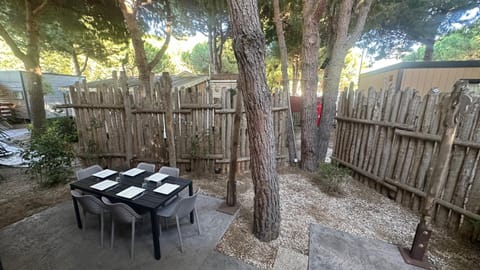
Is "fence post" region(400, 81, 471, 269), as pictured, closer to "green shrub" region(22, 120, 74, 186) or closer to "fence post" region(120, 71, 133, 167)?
"fence post" region(120, 71, 133, 167)

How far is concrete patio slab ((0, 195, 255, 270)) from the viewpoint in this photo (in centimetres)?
214

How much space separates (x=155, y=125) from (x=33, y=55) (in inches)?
214

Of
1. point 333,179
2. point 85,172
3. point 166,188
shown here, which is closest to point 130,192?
point 166,188

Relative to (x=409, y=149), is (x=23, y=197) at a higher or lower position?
lower

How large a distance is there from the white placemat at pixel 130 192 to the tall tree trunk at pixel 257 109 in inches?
56.6

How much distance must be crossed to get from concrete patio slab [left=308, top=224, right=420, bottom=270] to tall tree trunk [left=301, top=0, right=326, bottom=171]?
2.26 metres

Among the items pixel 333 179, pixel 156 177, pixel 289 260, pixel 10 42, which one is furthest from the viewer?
pixel 10 42

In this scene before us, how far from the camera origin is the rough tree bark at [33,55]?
5.93 metres

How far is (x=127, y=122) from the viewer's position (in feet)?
14.3

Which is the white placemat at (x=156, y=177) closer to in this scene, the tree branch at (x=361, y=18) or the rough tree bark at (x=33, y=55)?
A: the tree branch at (x=361, y=18)

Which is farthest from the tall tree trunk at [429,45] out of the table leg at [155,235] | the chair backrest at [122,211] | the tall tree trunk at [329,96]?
the chair backrest at [122,211]

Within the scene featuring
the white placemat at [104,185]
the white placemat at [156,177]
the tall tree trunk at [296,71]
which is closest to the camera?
the white placemat at [104,185]

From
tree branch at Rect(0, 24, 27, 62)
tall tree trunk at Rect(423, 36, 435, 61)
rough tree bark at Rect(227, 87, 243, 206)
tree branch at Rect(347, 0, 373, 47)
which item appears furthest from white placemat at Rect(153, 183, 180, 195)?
tall tree trunk at Rect(423, 36, 435, 61)

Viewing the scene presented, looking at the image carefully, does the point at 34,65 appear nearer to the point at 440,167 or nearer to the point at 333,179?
the point at 333,179
